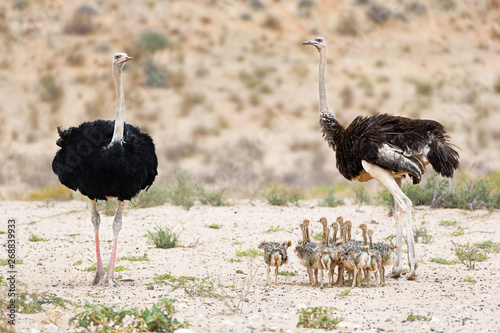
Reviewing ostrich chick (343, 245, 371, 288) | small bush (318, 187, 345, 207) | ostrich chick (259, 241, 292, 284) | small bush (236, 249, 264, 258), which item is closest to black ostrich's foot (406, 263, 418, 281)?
ostrich chick (343, 245, 371, 288)

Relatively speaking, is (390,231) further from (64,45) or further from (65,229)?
(64,45)

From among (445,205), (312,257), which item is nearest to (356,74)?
(445,205)

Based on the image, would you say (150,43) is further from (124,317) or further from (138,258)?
(124,317)

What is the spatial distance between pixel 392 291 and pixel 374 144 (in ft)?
5.53

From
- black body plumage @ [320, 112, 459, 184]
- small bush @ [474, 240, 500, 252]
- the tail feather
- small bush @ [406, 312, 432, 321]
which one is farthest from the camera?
small bush @ [474, 240, 500, 252]

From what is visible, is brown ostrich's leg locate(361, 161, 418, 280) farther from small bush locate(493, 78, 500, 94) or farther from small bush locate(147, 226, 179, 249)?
small bush locate(493, 78, 500, 94)

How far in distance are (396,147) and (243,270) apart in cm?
240

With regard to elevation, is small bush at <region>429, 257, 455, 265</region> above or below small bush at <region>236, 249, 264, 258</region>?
below

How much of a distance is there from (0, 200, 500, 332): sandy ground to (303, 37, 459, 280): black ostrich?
88 cm

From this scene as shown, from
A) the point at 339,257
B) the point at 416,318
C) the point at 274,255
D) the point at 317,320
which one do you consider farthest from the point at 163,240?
the point at 416,318

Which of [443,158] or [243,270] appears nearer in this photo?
[443,158]

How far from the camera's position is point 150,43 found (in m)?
32.0

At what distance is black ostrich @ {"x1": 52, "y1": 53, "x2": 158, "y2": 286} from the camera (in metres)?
7.93

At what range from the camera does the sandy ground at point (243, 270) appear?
21.5 ft
